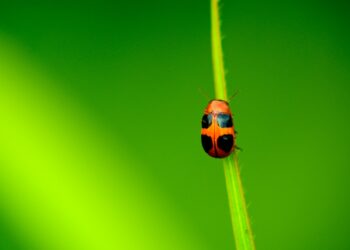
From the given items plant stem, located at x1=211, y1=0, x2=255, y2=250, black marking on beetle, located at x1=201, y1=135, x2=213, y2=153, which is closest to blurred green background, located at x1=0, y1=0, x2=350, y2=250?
black marking on beetle, located at x1=201, y1=135, x2=213, y2=153

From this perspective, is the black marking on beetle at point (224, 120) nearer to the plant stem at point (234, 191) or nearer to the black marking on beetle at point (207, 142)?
the black marking on beetle at point (207, 142)

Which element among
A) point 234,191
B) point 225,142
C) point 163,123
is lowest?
point 234,191

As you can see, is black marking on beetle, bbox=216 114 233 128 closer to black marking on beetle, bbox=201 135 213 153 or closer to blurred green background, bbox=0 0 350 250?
black marking on beetle, bbox=201 135 213 153

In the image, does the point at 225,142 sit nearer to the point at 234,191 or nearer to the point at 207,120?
the point at 207,120

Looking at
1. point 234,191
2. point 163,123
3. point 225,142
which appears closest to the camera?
point 234,191

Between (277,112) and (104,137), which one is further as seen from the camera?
→ (277,112)

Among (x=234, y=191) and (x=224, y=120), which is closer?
(x=234, y=191)

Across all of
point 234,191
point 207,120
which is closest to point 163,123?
point 207,120

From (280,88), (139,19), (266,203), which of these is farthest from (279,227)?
(139,19)

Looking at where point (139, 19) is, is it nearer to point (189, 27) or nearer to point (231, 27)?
point (189, 27)
